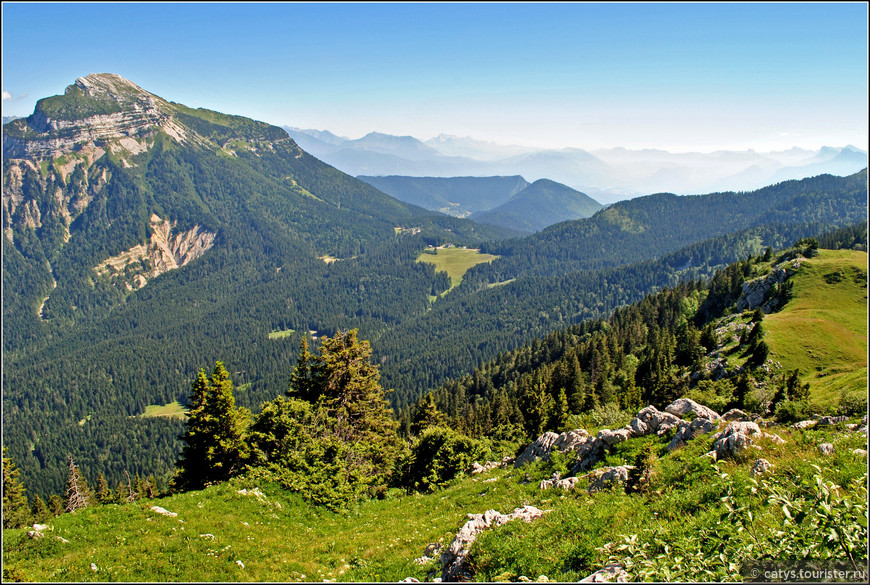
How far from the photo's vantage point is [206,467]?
122 feet

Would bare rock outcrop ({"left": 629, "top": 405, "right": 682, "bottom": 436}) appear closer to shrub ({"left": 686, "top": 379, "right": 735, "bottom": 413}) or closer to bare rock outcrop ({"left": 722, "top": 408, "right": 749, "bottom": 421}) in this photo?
bare rock outcrop ({"left": 722, "top": 408, "right": 749, "bottom": 421})

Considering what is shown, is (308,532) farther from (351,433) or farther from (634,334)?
(634,334)

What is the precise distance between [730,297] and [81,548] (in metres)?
118

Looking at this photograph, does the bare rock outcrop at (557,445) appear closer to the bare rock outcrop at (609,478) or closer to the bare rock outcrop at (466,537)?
the bare rock outcrop at (609,478)

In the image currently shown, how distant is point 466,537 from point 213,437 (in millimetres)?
26514

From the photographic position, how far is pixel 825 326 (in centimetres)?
6150

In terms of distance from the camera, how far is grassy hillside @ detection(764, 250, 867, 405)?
50.0 metres

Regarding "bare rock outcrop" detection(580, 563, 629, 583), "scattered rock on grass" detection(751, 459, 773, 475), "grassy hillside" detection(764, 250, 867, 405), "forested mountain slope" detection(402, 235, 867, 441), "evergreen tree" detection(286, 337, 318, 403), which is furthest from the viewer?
"grassy hillside" detection(764, 250, 867, 405)

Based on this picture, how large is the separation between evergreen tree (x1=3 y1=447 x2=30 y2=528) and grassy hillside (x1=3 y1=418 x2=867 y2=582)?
55218mm

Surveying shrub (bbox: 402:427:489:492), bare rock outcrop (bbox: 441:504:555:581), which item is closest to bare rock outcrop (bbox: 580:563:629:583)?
bare rock outcrop (bbox: 441:504:555:581)

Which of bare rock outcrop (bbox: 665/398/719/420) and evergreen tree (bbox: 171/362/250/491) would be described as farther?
evergreen tree (bbox: 171/362/250/491)

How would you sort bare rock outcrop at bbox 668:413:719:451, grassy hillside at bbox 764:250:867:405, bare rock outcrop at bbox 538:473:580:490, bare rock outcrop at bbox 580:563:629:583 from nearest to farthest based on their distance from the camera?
bare rock outcrop at bbox 580:563:629:583, bare rock outcrop at bbox 538:473:580:490, bare rock outcrop at bbox 668:413:719:451, grassy hillside at bbox 764:250:867:405

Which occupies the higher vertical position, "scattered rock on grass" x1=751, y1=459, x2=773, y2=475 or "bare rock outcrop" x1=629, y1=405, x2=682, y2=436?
"scattered rock on grass" x1=751, y1=459, x2=773, y2=475

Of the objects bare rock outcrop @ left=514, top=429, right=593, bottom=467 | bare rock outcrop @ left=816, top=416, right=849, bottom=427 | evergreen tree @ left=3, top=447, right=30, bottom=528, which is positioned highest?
bare rock outcrop @ left=816, top=416, right=849, bottom=427
